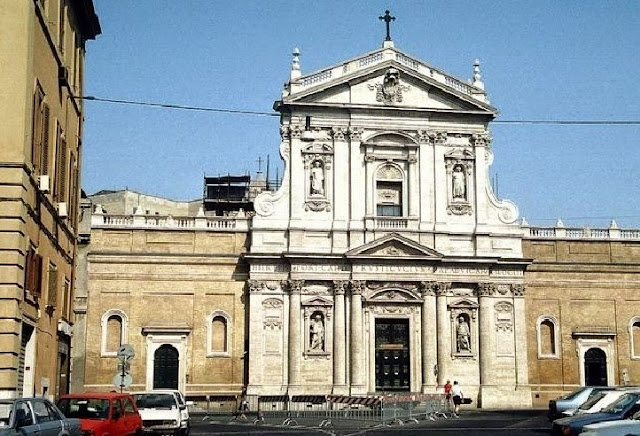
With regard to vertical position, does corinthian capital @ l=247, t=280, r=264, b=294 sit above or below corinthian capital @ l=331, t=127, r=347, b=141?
below

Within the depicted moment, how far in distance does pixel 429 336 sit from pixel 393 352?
187 cm

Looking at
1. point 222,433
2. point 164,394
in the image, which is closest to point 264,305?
point 222,433

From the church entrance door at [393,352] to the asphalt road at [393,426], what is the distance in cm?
595

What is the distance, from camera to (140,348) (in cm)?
4453

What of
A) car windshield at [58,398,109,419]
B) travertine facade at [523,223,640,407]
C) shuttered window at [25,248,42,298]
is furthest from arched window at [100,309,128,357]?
car windshield at [58,398,109,419]

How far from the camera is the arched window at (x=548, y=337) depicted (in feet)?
155

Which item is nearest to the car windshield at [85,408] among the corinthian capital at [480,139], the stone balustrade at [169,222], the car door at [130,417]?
the car door at [130,417]

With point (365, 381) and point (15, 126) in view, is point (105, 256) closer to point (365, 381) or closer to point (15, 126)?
point (365, 381)

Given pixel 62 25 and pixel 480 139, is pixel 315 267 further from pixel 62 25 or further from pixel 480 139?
pixel 62 25

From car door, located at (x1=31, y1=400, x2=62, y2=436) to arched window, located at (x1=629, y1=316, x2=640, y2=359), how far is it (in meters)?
37.3

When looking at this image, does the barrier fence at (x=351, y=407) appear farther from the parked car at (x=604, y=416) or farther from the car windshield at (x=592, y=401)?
the parked car at (x=604, y=416)

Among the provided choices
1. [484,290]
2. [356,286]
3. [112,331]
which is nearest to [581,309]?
[484,290]

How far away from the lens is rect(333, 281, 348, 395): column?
44.0 m

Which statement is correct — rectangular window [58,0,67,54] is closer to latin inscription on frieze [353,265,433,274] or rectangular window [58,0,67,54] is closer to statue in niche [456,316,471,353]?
latin inscription on frieze [353,265,433,274]
